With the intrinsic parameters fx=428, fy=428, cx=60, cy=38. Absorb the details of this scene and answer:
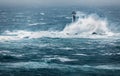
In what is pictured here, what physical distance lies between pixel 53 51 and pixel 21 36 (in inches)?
868

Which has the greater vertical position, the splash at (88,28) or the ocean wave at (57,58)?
the ocean wave at (57,58)

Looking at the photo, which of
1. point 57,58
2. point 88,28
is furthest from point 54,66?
point 88,28

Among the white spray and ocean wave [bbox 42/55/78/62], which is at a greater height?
ocean wave [bbox 42/55/78/62]

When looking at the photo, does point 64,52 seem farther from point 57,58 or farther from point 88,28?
point 88,28

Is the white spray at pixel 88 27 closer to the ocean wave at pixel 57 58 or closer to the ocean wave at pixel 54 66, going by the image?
the ocean wave at pixel 57 58

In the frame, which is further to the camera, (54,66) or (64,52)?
(64,52)

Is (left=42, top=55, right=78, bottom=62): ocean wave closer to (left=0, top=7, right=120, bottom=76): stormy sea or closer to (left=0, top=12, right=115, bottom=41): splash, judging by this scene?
(left=0, top=7, right=120, bottom=76): stormy sea

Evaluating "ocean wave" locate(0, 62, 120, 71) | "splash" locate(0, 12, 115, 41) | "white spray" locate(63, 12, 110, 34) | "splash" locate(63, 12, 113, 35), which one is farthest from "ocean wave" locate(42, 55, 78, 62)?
"white spray" locate(63, 12, 110, 34)

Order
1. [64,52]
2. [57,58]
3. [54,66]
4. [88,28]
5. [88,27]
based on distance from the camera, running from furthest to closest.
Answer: [88,27] → [88,28] → [64,52] → [57,58] → [54,66]

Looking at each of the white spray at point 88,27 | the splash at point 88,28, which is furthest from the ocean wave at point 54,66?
the white spray at point 88,27

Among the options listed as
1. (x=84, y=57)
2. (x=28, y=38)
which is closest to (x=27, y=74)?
(x=84, y=57)

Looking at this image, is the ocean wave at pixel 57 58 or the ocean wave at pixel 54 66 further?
the ocean wave at pixel 57 58

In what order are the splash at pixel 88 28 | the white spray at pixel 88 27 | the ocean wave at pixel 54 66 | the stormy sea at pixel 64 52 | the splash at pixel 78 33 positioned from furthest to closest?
the white spray at pixel 88 27 < the splash at pixel 88 28 < the splash at pixel 78 33 < the ocean wave at pixel 54 66 < the stormy sea at pixel 64 52

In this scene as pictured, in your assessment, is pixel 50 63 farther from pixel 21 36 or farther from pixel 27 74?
pixel 21 36
